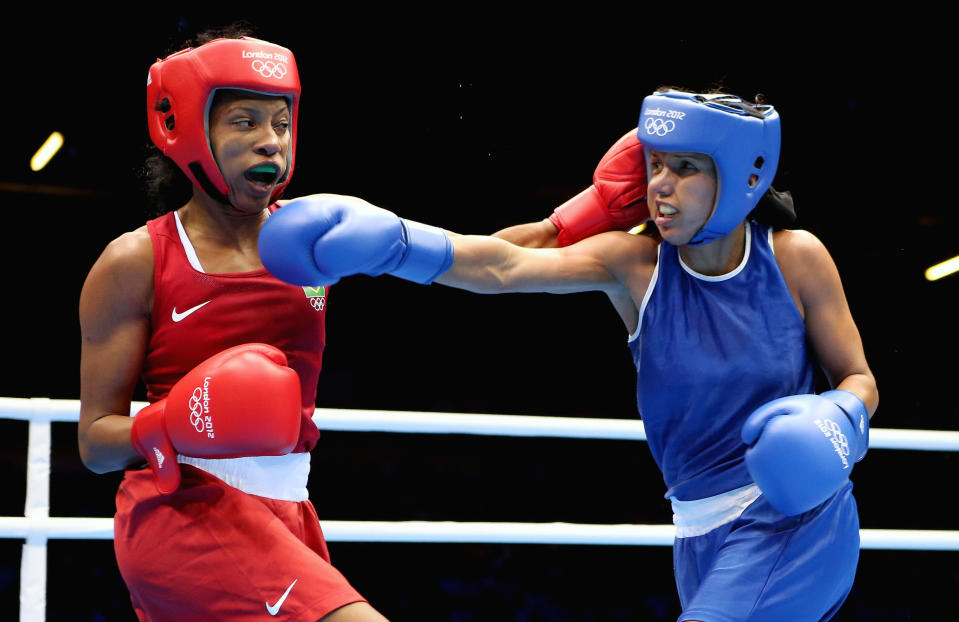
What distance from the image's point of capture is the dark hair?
1768mm

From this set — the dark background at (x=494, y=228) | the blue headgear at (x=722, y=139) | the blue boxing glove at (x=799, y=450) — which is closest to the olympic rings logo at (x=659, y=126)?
the blue headgear at (x=722, y=139)

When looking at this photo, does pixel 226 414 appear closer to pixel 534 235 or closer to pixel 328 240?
pixel 328 240

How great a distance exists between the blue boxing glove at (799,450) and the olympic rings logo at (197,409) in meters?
0.85

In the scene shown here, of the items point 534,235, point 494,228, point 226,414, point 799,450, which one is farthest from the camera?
point 494,228

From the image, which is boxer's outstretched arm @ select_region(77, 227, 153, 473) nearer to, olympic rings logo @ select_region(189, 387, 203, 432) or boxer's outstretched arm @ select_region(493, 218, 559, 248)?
Answer: olympic rings logo @ select_region(189, 387, 203, 432)

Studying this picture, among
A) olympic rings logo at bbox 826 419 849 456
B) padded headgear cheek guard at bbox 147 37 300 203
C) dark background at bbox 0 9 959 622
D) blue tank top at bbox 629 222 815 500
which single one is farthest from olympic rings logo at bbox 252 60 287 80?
dark background at bbox 0 9 959 622

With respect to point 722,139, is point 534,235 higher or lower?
lower

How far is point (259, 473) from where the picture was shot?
1.62 metres

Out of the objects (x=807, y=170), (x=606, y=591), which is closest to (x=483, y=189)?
(x=807, y=170)

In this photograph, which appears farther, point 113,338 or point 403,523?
point 403,523

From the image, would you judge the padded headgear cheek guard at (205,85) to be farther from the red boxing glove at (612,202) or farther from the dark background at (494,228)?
the dark background at (494,228)

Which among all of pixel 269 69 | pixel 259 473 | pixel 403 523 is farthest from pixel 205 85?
pixel 403 523

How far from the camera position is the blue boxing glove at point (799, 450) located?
158cm

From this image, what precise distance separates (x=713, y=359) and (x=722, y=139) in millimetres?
388
